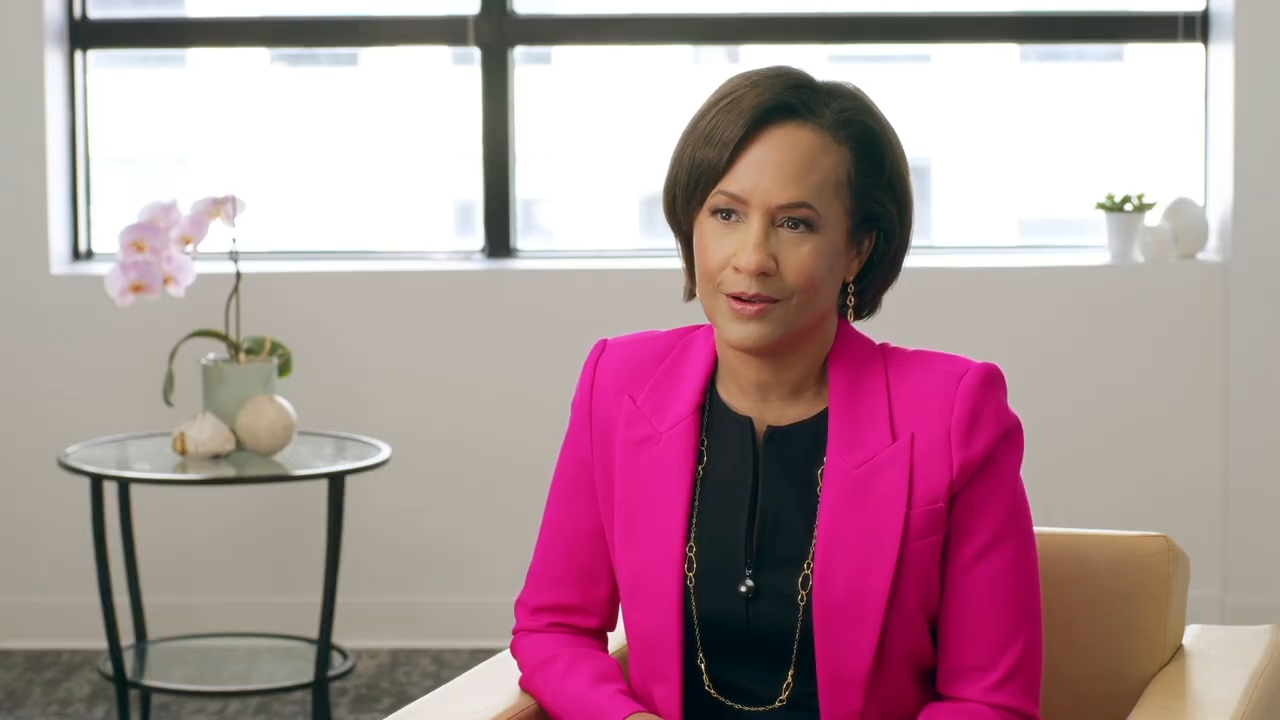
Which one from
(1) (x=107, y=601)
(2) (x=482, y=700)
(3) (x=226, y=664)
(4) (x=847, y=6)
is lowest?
(3) (x=226, y=664)

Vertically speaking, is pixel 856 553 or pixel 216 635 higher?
pixel 856 553

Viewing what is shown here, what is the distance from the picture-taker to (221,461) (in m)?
2.81

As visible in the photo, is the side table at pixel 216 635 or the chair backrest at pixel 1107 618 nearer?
the chair backrest at pixel 1107 618

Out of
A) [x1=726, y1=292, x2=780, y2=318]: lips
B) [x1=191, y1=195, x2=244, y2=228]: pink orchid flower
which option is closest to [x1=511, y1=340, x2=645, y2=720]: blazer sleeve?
[x1=726, y1=292, x2=780, y2=318]: lips

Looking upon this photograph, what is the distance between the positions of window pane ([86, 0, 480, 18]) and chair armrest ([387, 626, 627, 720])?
257 centimetres

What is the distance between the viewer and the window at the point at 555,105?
12.7 feet

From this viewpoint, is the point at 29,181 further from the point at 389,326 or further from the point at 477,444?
the point at 477,444

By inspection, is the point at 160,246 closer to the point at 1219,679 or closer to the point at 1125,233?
the point at 1219,679

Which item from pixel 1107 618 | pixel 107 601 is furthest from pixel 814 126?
pixel 107 601

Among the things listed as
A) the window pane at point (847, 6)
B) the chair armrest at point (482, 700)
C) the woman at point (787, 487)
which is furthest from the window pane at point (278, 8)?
the chair armrest at point (482, 700)

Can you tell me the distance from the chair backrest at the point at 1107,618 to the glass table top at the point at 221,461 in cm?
142

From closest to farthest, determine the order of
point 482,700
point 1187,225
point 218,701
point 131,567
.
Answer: point 482,700
point 131,567
point 218,701
point 1187,225

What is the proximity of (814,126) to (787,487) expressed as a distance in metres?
0.38

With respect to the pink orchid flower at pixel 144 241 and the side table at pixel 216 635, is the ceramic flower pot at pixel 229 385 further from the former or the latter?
the pink orchid flower at pixel 144 241
